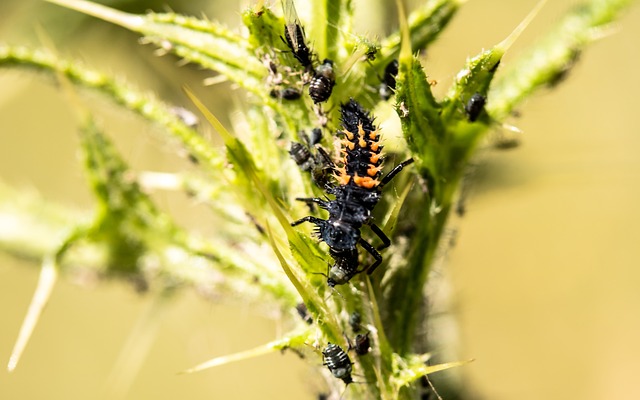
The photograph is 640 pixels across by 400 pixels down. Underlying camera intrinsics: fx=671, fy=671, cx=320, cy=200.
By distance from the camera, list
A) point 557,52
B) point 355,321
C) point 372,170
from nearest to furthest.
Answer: point 372,170 < point 355,321 < point 557,52

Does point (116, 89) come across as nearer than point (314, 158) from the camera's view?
No

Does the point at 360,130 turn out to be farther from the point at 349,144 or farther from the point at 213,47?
the point at 213,47

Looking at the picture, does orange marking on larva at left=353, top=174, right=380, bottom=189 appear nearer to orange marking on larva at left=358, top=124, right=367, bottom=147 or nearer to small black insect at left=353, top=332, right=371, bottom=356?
orange marking on larva at left=358, top=124, right=367, bottom=147

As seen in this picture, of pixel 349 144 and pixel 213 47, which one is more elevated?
pixel 213 47

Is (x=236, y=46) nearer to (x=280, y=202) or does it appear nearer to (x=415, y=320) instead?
(x=280, y=202)

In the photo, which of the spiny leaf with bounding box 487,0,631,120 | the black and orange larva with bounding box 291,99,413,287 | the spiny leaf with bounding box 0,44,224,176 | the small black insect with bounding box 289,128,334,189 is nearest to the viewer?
the black and orange larva with bounding box 291,99,413,287

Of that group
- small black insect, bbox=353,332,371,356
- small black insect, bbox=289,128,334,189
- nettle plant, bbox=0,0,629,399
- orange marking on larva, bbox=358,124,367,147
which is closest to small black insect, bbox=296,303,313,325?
nettle plant, bbox=0,0,629,399

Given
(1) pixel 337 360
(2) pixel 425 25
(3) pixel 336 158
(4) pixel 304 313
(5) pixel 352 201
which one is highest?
(2) pixel 425 25

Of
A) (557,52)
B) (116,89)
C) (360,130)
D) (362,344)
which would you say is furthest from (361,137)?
(557,52)
